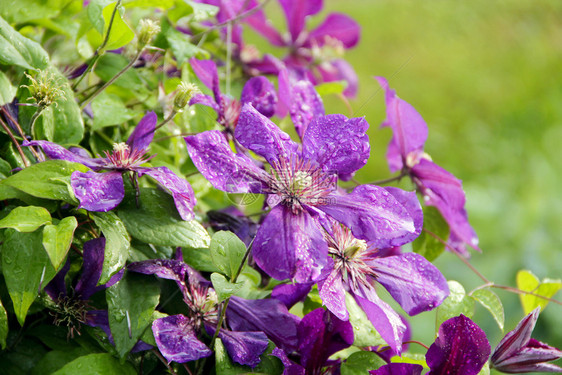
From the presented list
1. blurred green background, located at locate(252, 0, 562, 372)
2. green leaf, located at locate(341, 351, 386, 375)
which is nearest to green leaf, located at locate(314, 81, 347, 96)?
green leaf, located at locate(341, 351, 386, 375)

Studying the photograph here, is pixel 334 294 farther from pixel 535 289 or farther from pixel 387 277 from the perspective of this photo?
pixel 535 289

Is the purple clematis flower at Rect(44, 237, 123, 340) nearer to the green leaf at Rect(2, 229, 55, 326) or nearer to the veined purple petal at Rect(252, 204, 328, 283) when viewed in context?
the green leaf at Rect(2, 229, 55, 326)

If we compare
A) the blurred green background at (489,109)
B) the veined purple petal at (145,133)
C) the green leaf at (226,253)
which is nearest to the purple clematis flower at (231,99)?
the veined purple petal at (145,133)

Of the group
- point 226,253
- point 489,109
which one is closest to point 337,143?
point 226,253

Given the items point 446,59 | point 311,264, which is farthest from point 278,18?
point 311,264

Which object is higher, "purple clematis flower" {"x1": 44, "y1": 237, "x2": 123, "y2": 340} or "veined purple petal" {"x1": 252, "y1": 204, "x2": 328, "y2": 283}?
"veined purple petal" {"x1": 252, "y1": 204, "x2": 328, "y2": 283}

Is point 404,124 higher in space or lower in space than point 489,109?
higher

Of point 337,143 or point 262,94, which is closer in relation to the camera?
point 337,143

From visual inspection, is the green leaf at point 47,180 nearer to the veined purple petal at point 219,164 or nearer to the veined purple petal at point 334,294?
the veined purple petal at point 219,164
